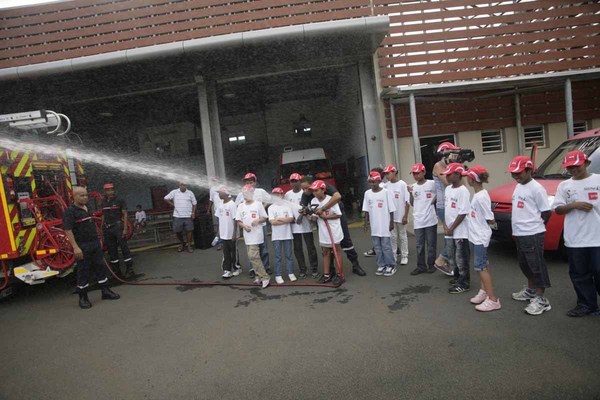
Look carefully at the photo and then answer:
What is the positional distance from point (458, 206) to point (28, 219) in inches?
257

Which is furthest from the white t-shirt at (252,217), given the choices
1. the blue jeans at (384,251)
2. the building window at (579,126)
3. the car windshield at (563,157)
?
the building window at (579,126)

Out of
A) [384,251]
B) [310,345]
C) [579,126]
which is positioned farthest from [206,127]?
Result: [579,126]

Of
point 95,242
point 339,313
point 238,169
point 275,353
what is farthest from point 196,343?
point 238,169

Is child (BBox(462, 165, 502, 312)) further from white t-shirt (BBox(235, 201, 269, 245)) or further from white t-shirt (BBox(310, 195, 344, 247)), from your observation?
white t-shirt (BBox(235, 201, 269, 245))

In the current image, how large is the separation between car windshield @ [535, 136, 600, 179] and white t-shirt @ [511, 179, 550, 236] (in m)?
2.43

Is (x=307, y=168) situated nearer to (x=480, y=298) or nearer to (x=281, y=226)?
(x=281, y=226)

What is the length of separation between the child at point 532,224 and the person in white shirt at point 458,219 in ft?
1.84

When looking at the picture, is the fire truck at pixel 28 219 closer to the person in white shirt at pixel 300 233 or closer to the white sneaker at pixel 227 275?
the white sneaker at pixel 227 275

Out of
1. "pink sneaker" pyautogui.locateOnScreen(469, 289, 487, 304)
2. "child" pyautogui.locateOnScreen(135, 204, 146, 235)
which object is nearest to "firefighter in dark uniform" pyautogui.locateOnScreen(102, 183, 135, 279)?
"child" pyautogui.locateOnScreen(135, 204, 146, 235)

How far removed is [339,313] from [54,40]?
11500 millimetres

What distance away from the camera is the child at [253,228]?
223 inches

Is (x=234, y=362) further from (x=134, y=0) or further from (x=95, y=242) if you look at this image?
(x=134, y=0)

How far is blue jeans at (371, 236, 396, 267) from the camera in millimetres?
5734

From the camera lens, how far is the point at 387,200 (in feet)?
18.5
